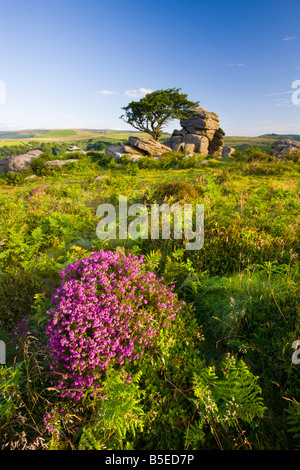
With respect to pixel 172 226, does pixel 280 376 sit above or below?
below

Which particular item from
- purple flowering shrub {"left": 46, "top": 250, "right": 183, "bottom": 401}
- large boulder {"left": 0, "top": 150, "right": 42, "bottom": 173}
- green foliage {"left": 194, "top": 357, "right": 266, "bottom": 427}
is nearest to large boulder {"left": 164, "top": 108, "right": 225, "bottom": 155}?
large boulder {"left": 0, "top": 150, "right": 42, "bottom": 173}

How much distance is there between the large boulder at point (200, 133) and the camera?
36906mm

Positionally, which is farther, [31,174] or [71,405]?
[31,174]

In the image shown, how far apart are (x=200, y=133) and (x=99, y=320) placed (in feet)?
135

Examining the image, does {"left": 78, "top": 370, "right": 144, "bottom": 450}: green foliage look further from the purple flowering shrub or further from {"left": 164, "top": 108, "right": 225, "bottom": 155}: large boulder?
{"left": 164, "top": 108, "right": 225, "bottom": 155}: large boulder

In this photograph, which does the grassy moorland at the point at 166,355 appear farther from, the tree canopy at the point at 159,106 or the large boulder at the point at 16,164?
the tree canopy at the point at 159,106

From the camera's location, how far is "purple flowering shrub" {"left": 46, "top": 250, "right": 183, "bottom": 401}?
7.38ft

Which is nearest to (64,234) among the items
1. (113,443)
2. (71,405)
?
(71,405)

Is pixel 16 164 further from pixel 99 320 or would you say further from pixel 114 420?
pixel 114 420

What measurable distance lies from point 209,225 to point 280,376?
3.08 meters
